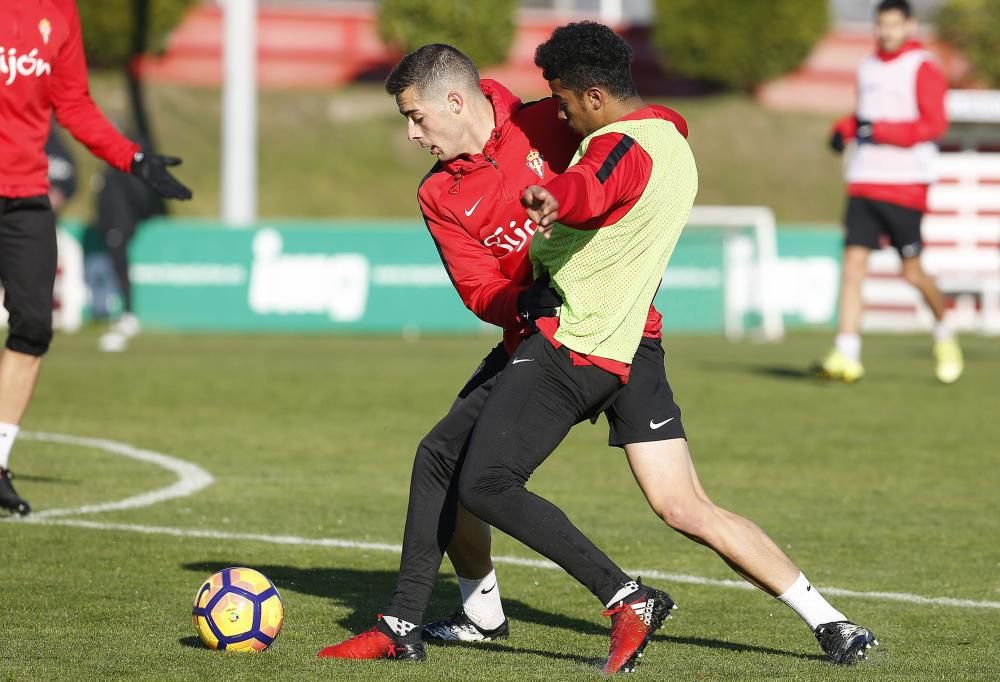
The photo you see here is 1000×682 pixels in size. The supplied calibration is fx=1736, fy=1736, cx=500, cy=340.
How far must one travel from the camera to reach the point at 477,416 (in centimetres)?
552

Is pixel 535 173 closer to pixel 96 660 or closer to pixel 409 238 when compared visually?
pixel 96 660

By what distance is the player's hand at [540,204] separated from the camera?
4570 millimetres

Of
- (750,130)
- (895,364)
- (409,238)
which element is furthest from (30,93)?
(750,130)

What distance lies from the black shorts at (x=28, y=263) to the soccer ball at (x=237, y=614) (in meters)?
2.84

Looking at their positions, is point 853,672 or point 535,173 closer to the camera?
point 853,672

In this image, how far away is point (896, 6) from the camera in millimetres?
13148

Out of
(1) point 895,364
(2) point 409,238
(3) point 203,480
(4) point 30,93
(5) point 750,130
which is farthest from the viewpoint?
(5) point 750,130

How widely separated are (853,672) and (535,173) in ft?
6.10

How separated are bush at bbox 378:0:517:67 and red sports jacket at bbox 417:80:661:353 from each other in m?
32.7

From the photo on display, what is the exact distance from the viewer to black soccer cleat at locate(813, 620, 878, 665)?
5.32m

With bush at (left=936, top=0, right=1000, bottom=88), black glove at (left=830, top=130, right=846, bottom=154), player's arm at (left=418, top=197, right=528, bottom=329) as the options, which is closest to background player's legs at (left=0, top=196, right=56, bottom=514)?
player's arm at (left=418, top=197, right=528, bottom=329)

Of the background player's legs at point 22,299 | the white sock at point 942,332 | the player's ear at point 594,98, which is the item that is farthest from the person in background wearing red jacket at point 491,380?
the white sock at point 942,332

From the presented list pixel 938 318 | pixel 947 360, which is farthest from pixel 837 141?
pixel 947 360

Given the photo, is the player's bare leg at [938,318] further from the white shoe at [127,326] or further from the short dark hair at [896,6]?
the white shoe at [127,326]
